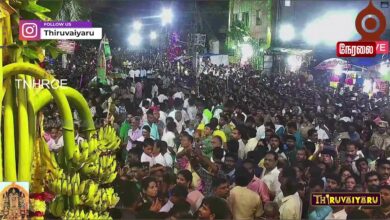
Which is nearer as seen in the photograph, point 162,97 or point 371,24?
point 371,24

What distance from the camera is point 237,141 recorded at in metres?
5.14

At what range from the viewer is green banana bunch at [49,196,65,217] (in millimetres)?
4953

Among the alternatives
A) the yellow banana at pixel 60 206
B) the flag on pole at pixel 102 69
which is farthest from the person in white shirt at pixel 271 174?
the yellow banana at pixel 60 206

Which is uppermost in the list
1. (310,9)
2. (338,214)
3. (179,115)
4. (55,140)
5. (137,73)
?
(310,9)

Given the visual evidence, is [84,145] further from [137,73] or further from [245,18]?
[245,18]

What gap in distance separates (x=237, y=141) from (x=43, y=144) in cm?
162

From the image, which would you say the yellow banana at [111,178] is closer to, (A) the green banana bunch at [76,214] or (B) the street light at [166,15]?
(A) the green banana bunch at [76,214]

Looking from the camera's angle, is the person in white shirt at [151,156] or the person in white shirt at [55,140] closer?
the person in white shirt at [55,140]


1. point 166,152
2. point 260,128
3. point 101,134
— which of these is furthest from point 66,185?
point 260,128

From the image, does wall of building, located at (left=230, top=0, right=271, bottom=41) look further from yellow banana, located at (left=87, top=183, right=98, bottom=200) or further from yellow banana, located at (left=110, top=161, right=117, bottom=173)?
yellow banana, located at (left=87, top=183, right=98, bottom=200)

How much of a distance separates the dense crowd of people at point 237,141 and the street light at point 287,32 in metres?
0.33

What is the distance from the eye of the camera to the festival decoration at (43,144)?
190 inches

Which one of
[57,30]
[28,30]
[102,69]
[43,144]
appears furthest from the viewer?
[102,69]

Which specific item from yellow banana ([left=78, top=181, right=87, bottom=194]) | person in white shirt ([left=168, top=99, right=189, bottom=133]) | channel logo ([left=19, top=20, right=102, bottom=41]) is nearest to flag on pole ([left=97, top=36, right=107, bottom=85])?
channel logo ([left=19, top=20, right=102, bottom=41])
